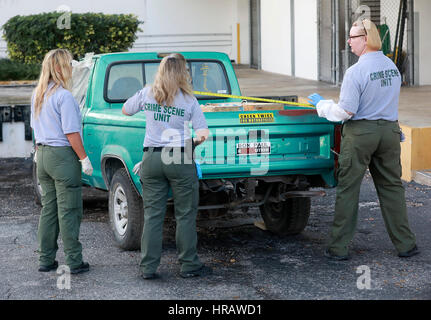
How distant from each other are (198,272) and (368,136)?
1785 mm

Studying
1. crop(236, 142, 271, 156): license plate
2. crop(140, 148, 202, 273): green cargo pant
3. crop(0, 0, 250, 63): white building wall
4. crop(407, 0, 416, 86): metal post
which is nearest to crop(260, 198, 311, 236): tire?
crop(236, 142, 271, 156): license plate

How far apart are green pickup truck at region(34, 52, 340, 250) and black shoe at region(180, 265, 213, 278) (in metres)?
0.63

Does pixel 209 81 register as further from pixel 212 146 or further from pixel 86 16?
pixel 86 16

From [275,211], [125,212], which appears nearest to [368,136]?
[275,211]

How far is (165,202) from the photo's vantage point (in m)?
6.15

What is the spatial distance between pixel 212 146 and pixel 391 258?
1.79m

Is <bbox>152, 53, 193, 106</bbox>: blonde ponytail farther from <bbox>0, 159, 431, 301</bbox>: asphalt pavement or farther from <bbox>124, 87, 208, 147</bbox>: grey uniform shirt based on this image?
<bbox>0, 159, 431, 301</bbox>: asphalt pavement

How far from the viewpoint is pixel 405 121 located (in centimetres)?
1173

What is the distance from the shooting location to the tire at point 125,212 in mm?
6820

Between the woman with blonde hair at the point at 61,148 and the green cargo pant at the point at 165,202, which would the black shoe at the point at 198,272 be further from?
the woman with blonde hair at the point at 61,148

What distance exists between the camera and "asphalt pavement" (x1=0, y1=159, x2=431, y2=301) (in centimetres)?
571

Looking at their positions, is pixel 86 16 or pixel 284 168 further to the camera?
pixel 86 16

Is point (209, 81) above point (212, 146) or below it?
above
